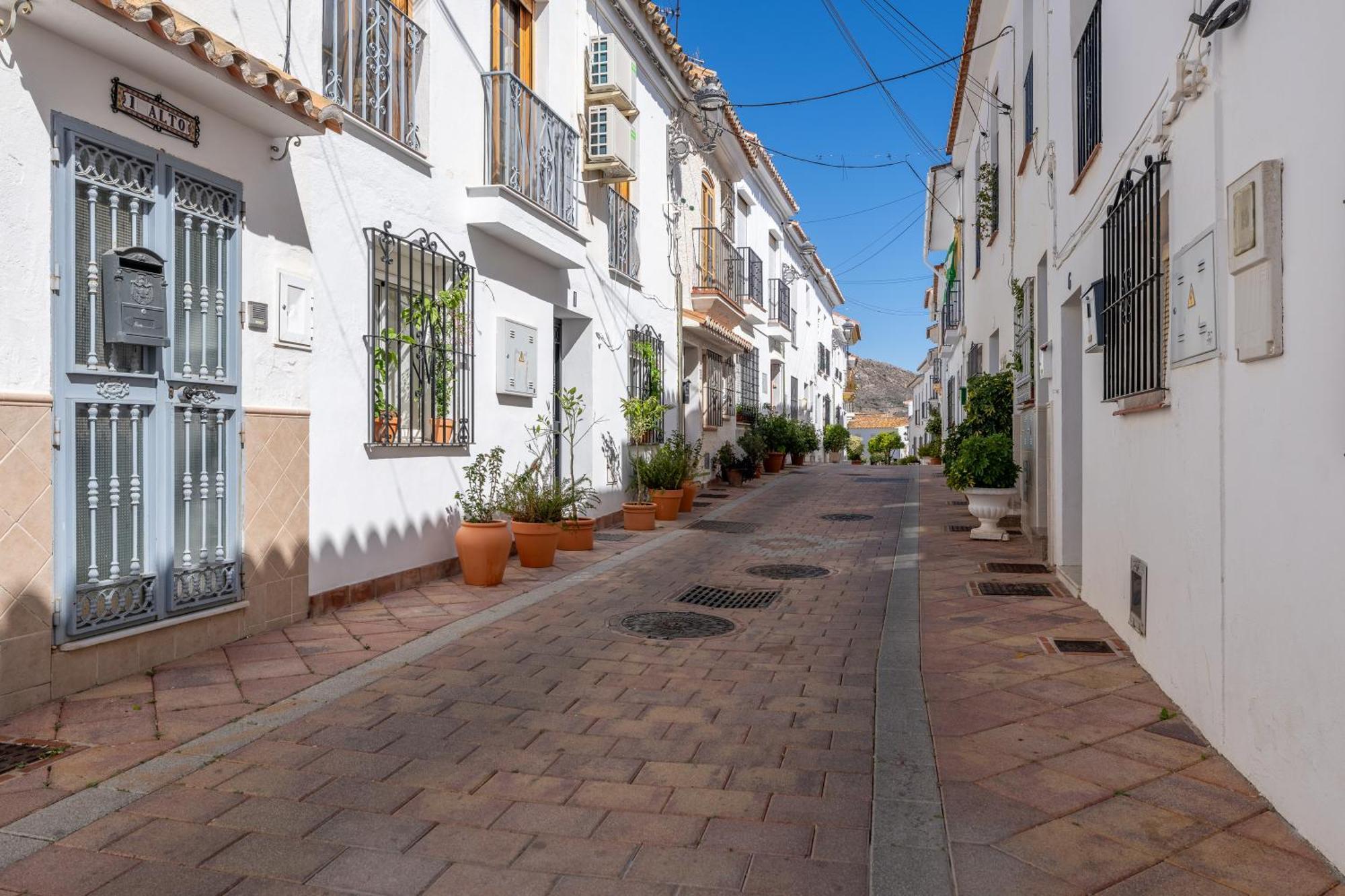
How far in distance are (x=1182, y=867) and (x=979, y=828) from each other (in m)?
0.57

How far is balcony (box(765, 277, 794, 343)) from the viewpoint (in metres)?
22.9

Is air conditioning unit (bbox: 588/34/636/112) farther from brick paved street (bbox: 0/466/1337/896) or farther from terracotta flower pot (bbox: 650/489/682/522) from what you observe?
brick paved street (bbox: 0/466/1337/896)

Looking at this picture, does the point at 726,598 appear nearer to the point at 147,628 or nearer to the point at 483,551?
the point at 483,551

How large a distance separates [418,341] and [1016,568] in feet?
17.8

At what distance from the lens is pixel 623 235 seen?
11.9 meters

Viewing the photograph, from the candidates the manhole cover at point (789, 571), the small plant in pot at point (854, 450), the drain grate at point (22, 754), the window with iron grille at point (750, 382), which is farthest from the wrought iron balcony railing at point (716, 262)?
the small plant in pot at point (854, 450)

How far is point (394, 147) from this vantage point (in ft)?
22.4

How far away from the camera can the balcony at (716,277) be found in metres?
15.8

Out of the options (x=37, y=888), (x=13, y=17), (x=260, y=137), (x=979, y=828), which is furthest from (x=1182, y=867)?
(x=260, y=137)

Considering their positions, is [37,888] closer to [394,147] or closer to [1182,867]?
[1182,867]

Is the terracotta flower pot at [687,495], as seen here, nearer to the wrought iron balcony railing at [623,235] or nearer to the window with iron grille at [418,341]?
the wrought iron balcony railing at [623,235]

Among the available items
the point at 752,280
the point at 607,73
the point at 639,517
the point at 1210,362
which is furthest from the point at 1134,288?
the point at 752,280

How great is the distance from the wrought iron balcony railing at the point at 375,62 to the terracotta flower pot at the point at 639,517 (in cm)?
520

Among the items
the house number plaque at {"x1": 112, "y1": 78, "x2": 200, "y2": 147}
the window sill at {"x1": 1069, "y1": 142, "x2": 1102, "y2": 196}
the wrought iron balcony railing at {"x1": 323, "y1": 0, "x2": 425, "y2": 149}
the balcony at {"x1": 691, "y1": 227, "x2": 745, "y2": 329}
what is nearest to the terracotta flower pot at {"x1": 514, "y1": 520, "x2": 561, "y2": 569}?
the wrought iron balcony railing at {"x1": 323, "y1": 0, "x2": 425, "y2": 149}
